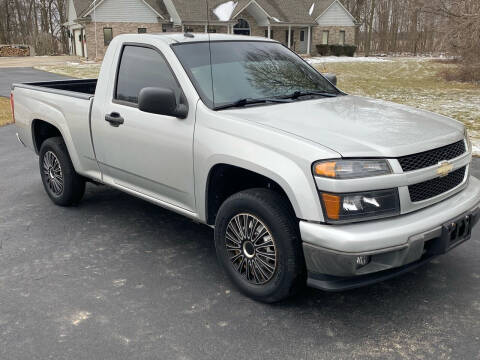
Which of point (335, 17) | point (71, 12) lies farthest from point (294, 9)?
point (71, 12)

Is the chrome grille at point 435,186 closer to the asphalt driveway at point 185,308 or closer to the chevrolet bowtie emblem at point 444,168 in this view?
the chevrolet bowtie emblem at point 444,168

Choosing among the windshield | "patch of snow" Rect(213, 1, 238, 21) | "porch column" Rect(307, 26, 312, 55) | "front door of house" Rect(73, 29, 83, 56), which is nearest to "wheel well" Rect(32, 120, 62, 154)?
the windshield

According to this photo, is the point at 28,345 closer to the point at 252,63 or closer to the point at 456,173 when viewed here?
the point at 252,63

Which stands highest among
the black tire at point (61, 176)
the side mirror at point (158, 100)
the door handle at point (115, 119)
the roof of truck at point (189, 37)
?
the roof of truck at point (189, 37)

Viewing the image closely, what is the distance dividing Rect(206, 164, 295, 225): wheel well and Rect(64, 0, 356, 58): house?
35576 millimetres

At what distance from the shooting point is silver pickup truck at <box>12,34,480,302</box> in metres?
3.09

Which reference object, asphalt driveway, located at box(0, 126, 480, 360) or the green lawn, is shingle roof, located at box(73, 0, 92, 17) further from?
asphalt driveway, located at box(0, 126, 480, 360)

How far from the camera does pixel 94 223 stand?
5.31 meters

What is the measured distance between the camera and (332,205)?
3061 mm

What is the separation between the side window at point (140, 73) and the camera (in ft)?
14.1

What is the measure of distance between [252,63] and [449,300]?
2514 mm

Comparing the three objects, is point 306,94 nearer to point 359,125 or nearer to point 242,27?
point 359,125

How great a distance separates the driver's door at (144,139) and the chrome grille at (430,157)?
159cm

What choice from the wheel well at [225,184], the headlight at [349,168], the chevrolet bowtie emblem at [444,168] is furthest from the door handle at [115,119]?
the chevrolet bowtie emblem at [444,168]
